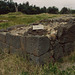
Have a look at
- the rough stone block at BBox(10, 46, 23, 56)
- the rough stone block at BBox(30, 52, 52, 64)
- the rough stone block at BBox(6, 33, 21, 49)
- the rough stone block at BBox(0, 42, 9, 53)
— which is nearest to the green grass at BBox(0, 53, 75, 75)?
the rough stone block at BBox(30, 52, 52, 64)

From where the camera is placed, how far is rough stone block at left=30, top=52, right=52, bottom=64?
3797 mm

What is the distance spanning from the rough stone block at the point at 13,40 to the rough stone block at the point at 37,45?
0.59 m

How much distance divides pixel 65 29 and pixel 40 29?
112cm

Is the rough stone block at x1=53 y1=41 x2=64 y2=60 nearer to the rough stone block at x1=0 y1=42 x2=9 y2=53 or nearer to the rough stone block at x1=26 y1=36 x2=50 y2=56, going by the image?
the rough stone block at x1=26 y1=36 x2=50 y2=56

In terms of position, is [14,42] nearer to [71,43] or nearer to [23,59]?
[23,59]

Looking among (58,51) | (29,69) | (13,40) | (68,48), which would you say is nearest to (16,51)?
(13,40)

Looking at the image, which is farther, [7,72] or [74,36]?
[74,36]

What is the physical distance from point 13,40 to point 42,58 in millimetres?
1483

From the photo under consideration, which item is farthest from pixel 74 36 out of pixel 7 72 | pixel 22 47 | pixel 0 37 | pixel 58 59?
pixel 0 37

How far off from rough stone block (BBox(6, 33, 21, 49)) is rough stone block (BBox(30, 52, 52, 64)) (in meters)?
0.86

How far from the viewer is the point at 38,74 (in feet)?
10.6

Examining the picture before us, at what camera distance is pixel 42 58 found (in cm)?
387

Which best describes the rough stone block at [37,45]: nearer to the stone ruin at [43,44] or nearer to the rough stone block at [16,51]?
the stone ruin at [43,44]

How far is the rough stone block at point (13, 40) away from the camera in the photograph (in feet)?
14.9
